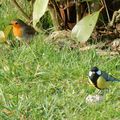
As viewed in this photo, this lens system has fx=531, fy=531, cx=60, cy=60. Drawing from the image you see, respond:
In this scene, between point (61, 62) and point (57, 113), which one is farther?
point (61, 62)

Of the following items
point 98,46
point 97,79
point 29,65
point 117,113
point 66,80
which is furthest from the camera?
point 98,46

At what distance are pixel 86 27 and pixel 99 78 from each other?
1161mm

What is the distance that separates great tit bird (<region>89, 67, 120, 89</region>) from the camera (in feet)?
16.8

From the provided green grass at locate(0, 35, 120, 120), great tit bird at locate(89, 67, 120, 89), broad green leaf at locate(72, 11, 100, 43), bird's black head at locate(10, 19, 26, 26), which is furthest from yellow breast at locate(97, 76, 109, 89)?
bird's black head at locate(10, 19, 26, 26)

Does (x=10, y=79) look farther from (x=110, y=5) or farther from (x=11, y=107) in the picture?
(x=110, y=5)

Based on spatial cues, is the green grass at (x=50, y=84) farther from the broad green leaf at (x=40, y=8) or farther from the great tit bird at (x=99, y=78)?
the broad green leaf at (x=40, y=8)

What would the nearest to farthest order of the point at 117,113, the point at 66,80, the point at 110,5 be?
the point at 117,113, the point at 66,80, the point at 110,5

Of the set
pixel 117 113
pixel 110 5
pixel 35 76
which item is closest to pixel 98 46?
pixel 110 5

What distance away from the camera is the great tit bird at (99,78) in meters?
5.13

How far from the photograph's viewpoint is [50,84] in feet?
17.8

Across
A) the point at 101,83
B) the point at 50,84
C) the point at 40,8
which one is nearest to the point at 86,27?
the point at 40,8

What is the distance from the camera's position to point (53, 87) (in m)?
5.37

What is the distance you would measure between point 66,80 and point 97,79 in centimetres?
48

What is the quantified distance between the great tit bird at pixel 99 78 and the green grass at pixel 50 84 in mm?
100
